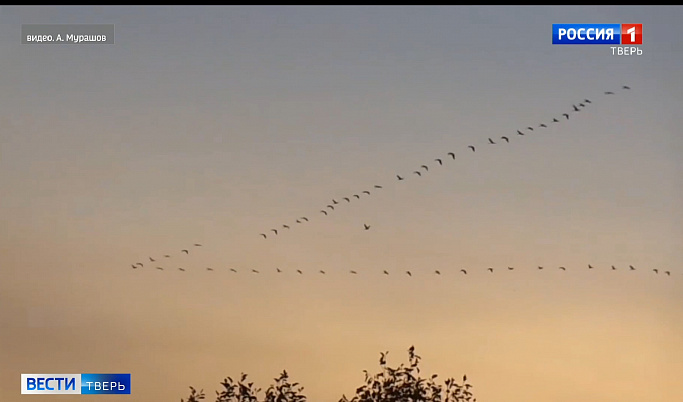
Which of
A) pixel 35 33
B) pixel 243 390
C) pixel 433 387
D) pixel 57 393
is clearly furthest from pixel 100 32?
pixel 433 387

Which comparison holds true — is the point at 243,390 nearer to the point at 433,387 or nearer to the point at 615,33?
the point at 433,387

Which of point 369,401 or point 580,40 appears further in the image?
point 369,401

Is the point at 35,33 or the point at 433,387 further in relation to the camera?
the point at 433,387

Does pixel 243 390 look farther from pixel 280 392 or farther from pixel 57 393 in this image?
pixel 57 393

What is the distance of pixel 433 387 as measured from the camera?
21531 millimetres

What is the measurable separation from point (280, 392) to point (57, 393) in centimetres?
683
